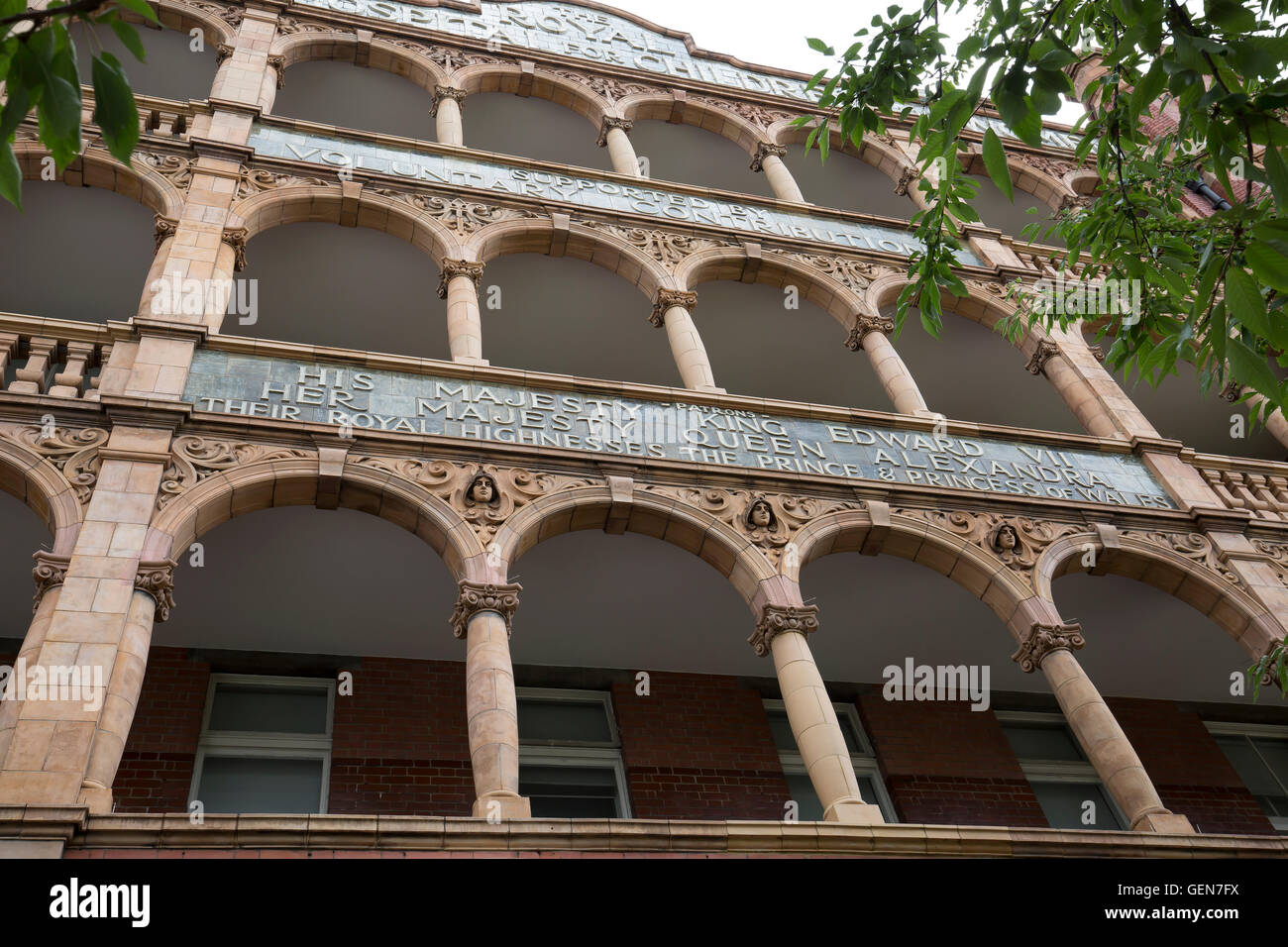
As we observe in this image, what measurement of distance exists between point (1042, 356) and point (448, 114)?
8.35 meters

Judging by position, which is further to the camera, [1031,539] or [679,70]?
[679,70]

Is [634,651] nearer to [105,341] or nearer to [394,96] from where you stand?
[105,341]

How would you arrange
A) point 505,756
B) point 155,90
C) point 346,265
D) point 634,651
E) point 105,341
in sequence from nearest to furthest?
point 505,756 → point 105,341 → point 634,651 → point 346,265 → point 155,90

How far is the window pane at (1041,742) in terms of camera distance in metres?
12.2

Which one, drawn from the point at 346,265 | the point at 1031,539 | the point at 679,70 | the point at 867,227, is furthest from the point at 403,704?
the point at 679,70

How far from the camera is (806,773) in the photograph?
431 inches

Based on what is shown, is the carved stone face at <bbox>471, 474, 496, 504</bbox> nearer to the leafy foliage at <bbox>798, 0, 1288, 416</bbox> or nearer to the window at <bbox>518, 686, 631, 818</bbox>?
the window at <bbox>518, 686, 631, 818</bbox>

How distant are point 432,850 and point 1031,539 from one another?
6.55 meters

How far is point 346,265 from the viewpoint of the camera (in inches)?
498

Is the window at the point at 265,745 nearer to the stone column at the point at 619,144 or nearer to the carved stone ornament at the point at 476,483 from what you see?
the carved stone ornament at the point at 476,483

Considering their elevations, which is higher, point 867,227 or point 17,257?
point 867,227

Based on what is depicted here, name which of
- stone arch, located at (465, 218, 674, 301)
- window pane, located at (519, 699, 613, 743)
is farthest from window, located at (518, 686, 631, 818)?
stone arch, located at (465, 218, 674, 301)

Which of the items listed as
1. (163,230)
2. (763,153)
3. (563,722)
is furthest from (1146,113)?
(763,153)

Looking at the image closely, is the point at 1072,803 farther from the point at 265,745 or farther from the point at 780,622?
the point at 265,745
